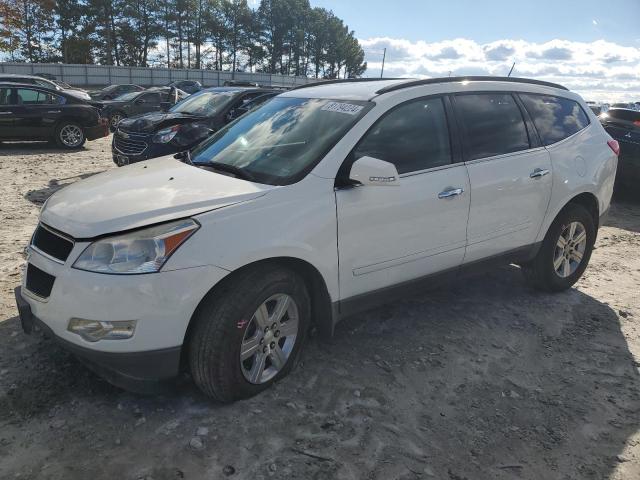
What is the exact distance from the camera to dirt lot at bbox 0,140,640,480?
101 inches

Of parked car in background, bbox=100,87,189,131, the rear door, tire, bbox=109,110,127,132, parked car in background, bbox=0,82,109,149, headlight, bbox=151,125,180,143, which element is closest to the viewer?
the rear door

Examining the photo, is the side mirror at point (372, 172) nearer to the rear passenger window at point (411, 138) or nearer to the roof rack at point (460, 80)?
the rear passenger window at point (411, 138)

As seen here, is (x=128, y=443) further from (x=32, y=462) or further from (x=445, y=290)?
(x=445, y=290)

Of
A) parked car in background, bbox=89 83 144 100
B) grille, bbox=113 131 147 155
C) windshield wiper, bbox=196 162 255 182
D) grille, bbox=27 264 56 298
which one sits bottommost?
grille, bbox=27 264 56 298

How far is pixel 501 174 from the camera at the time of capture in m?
3.90

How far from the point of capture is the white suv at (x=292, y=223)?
2.58m

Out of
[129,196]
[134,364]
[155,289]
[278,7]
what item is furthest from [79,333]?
[278,7]

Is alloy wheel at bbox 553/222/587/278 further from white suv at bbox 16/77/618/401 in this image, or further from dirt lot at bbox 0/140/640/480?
dirt lot at bbox 0/140/640/480

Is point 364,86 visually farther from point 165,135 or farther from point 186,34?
point 186,34

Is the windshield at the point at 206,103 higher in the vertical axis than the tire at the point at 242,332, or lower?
higher

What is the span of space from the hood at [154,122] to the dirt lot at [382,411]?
4.70 meters

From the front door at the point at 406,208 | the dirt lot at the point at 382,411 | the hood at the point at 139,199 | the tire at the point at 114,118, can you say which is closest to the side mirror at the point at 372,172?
the front door at the point at 406,208

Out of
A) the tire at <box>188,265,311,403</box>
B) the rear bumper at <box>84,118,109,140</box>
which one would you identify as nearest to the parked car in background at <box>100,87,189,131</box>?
the rear bumper at <box>84,118,109,140</box>

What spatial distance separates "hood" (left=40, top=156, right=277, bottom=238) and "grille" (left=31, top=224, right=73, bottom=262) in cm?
5
